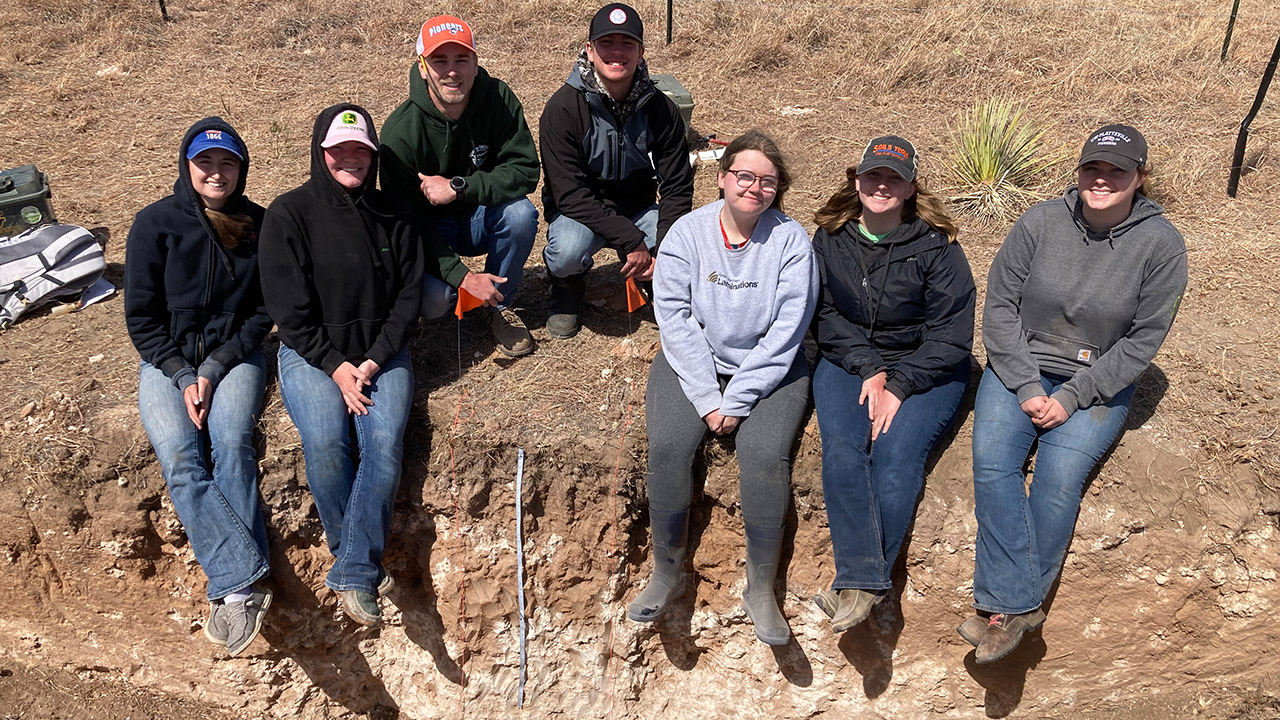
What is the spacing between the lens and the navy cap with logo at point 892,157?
3.45 meters

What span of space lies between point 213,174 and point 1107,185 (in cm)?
356

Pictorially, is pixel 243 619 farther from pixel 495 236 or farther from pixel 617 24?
pixel 617 24

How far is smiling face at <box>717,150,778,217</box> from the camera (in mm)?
3502

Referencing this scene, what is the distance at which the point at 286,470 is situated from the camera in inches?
159

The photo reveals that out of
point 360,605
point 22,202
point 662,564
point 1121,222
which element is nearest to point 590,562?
point 662,564

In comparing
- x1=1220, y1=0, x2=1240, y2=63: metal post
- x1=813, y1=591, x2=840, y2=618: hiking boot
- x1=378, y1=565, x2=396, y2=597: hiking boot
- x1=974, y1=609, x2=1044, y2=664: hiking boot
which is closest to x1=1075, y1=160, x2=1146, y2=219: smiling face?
x1=974, y1=609, x2=1044, y2=664: hiking boot

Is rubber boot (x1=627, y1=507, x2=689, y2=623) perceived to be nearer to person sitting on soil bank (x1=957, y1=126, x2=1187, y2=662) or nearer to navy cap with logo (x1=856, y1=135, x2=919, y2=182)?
person sitting on soil bank (x1=957, y1=126, x2=1187, y2=662)

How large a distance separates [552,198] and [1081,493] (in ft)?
8.78

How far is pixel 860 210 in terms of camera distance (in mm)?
3781

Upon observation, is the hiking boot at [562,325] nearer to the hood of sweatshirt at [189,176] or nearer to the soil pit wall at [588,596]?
the soil pit wall at [588,596]

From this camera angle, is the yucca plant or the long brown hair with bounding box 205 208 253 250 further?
the yucca plant

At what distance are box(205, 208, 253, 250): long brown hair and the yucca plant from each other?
172 inches

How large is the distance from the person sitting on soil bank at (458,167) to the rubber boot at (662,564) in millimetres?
1303

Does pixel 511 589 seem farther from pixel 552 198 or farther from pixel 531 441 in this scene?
pixel 552 198
